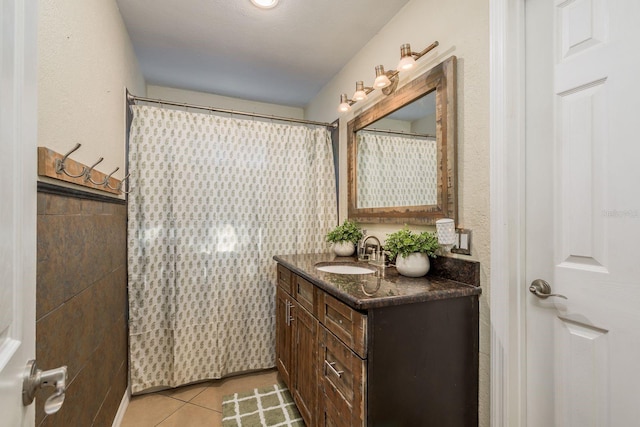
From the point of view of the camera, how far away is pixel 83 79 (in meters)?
1.23

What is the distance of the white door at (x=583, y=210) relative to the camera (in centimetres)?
86

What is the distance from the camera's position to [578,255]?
97cm

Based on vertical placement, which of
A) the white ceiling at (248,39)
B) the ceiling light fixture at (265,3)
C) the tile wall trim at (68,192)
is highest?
the white ceiling at (248,39)

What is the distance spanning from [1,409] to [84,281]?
0.97 metres

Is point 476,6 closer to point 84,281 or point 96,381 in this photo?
point 84,281

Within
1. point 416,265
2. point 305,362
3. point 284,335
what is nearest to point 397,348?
point 416,265

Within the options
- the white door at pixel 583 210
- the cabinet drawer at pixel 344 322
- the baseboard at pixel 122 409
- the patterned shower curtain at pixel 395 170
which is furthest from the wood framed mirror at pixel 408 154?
the baseboard at pixel 122 409

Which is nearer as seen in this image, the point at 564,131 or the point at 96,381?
the point at 564,131

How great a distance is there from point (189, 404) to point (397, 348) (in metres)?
1.72

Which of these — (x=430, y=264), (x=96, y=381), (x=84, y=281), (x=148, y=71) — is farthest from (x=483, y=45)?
(x=148, y=71)

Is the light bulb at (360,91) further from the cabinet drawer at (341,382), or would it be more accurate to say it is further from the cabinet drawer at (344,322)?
the cabinet drawer at (341,382)

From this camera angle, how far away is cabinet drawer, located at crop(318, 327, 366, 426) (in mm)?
1022

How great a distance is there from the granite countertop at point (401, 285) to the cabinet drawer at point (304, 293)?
91 mm

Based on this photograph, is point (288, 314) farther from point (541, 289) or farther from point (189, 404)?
point (541, 289)
